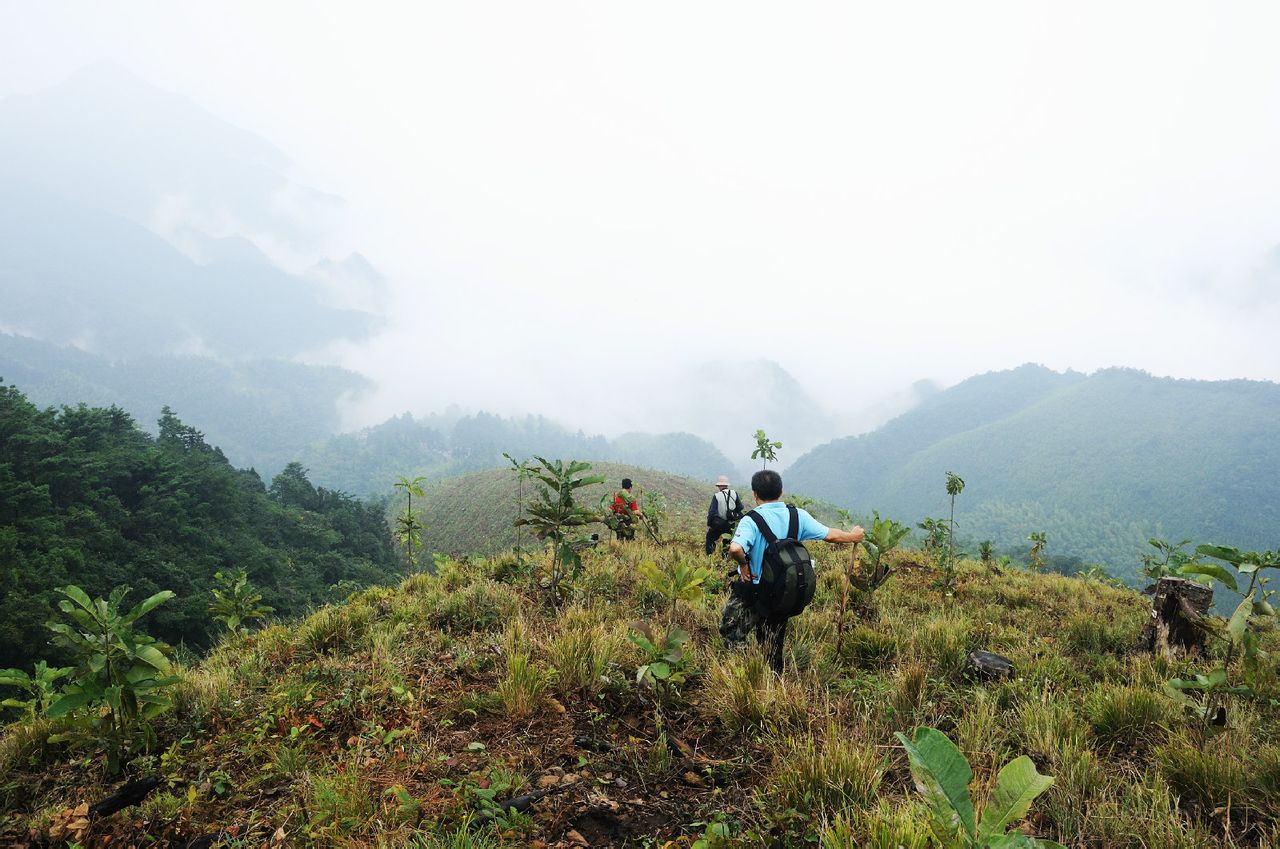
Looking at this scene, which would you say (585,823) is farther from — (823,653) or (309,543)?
(309,543)

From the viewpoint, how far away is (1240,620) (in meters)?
2.94

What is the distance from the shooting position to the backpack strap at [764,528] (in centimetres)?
444

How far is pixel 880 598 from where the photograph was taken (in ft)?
25.3

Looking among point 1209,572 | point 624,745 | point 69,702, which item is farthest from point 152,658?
point 1209,572

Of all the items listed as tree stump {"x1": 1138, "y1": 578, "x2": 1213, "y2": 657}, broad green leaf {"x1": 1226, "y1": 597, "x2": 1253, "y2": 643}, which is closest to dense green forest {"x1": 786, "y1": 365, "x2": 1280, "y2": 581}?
tree stump {"x1": 1138, "y1": 578, "x2": 1213, "y2": 657}

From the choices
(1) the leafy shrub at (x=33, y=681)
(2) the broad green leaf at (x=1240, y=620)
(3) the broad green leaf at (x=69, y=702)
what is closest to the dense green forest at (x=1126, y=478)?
(2) the broad green leaf at (x=1240, y=620)

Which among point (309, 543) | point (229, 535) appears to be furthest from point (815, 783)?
point (309, 543)

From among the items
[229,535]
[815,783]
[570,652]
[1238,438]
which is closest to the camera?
[815,783]

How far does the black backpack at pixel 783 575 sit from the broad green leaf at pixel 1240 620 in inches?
91.3

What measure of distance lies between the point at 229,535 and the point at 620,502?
112 ft

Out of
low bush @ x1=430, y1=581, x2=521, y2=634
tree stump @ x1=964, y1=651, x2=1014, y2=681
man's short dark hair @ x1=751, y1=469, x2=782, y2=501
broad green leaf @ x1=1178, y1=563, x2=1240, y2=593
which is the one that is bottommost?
tree stump @ x1=964, y1=651, x2=1014, y2=681

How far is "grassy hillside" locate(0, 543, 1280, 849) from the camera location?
108 inches

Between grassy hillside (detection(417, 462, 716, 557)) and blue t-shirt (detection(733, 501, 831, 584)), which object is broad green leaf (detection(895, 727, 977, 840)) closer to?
blue t-shirt (detection(733, 501, 831, 584))

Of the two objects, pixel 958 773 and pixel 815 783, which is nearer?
pixel 958 773
